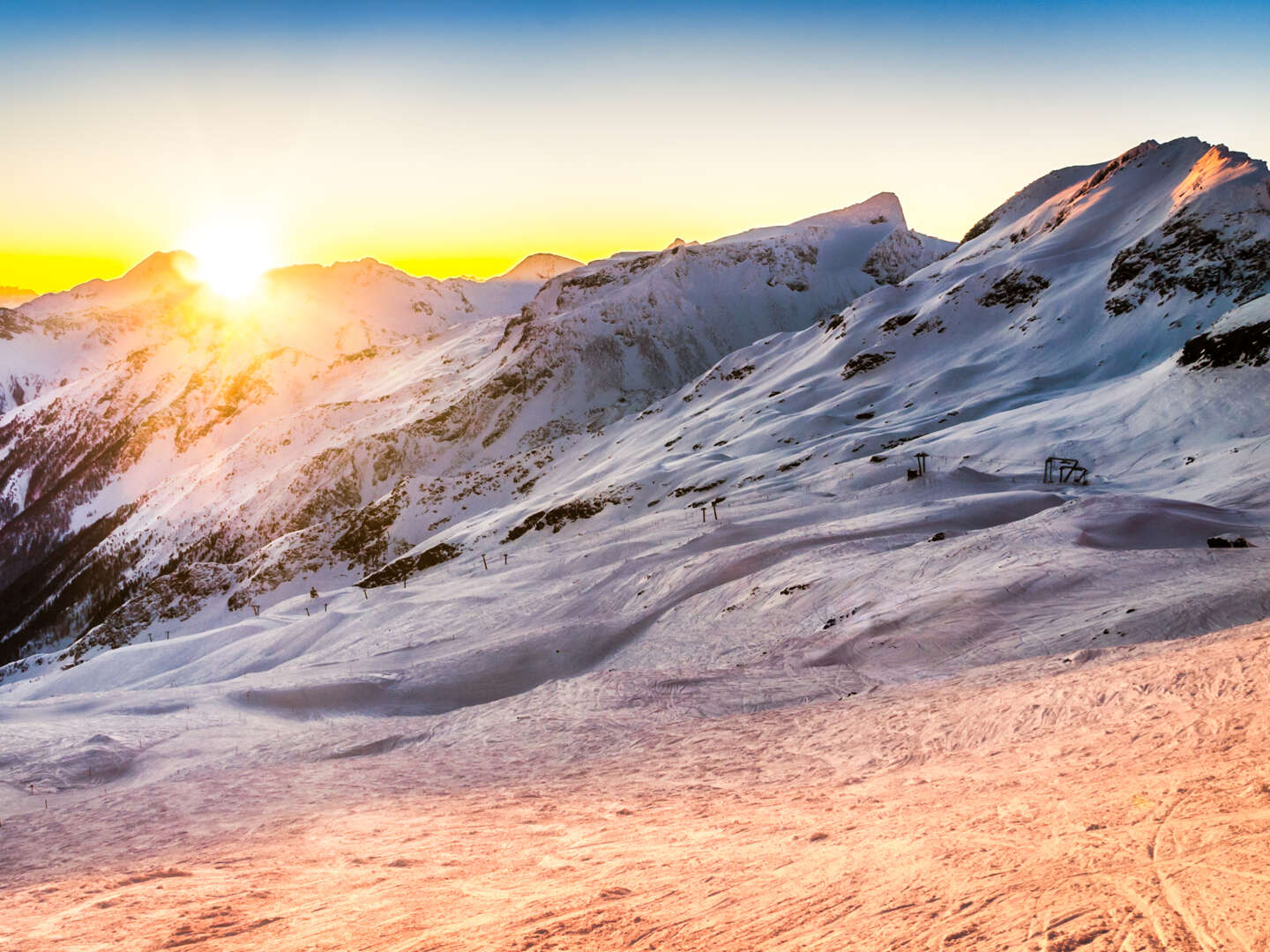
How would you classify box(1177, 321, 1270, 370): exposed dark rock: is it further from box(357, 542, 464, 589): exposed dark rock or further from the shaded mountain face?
the shaded mountain face

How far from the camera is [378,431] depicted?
371ft

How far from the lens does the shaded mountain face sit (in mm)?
81500

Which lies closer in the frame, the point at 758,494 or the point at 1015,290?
the point at 758,494

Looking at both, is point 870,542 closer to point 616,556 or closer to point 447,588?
point 616,556

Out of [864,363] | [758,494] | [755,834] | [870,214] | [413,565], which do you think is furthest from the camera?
[870,214]

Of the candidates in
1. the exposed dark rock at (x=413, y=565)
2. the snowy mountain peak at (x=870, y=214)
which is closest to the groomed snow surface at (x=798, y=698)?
the exposed dark rock at (x=413, y=565)

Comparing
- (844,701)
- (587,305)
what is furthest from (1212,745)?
(587,305)

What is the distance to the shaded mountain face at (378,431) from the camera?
81500 mm

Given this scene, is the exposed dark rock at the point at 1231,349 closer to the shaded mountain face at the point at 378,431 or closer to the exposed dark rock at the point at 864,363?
the exposed dark rock at the point at 864,363

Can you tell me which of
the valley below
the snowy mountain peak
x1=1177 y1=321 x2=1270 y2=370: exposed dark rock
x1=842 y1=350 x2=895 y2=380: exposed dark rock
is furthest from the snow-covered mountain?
the snowy mountain peak

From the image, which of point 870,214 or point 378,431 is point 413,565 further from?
point 870,214

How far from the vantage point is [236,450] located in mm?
132750

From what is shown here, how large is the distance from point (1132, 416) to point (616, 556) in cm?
2511

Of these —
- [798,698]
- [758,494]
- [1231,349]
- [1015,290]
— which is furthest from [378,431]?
[798,698]
